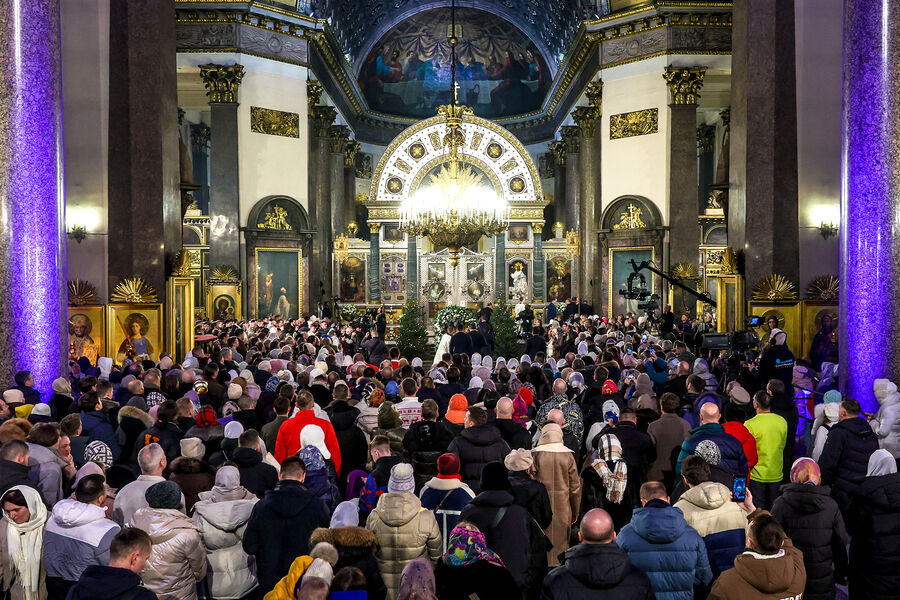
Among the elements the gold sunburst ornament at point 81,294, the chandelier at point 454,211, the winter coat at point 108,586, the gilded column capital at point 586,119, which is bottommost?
the winter coat at point 108,586

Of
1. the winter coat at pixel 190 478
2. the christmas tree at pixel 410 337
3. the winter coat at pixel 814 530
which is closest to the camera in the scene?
the winter coat at pixel 814 530

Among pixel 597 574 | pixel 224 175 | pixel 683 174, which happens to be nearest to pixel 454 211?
pixel 683 174

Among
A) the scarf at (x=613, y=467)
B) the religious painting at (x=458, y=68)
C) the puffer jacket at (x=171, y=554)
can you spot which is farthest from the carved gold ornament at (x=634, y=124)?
the puffer jacket at (x=171, y=554)

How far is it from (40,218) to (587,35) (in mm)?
22921

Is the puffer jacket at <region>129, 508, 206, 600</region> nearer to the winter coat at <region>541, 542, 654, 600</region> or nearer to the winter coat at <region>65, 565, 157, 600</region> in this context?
the winter coat at <region>65, 565, 157, 600</region>

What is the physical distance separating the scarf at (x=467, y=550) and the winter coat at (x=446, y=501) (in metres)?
1.40

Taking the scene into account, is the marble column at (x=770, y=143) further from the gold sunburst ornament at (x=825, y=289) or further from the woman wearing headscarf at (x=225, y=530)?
the woman wearing headscarf at (x=225, y=530)

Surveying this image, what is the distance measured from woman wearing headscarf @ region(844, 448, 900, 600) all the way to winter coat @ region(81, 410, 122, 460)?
6401 millimetres

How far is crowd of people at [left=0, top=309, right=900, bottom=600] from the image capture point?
14.4 ft

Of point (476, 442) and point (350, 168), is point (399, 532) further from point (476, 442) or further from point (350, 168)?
point (350, 168)

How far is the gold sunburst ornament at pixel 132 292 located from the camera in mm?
15312

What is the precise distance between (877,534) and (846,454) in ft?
4.92

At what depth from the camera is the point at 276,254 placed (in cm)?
2798

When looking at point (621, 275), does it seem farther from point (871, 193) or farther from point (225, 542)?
point (225, 542)
